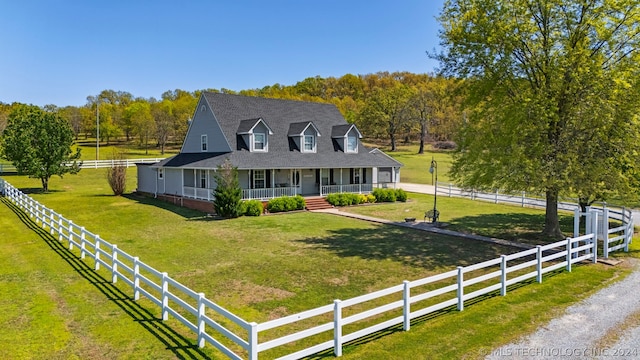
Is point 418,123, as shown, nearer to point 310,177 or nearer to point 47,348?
point 310,177

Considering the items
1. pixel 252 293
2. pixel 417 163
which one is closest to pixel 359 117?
pixel 417 163

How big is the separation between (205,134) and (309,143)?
Answer: 26.0 feet

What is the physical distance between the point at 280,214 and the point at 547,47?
17116mm

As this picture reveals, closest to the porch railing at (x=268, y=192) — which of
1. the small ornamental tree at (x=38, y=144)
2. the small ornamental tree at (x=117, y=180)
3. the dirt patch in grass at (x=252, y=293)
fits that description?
the small ornamental tree at (x=117, y=180)

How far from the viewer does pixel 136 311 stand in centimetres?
1048

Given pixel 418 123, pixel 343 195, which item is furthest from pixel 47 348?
pixel 418 123

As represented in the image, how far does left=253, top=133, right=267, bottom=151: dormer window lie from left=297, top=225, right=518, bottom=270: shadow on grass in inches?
472

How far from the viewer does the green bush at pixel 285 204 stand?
1098 inches

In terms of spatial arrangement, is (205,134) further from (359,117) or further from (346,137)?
(359,117)

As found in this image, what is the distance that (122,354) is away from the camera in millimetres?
8102

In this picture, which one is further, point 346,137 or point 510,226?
point 346,137

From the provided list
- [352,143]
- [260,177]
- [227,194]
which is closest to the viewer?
[227,194]

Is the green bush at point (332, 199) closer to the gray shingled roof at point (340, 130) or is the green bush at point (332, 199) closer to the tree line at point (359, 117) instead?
the gray shingled roof at point (340, 130)

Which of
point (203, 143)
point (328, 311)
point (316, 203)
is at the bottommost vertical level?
point (316, 203)
